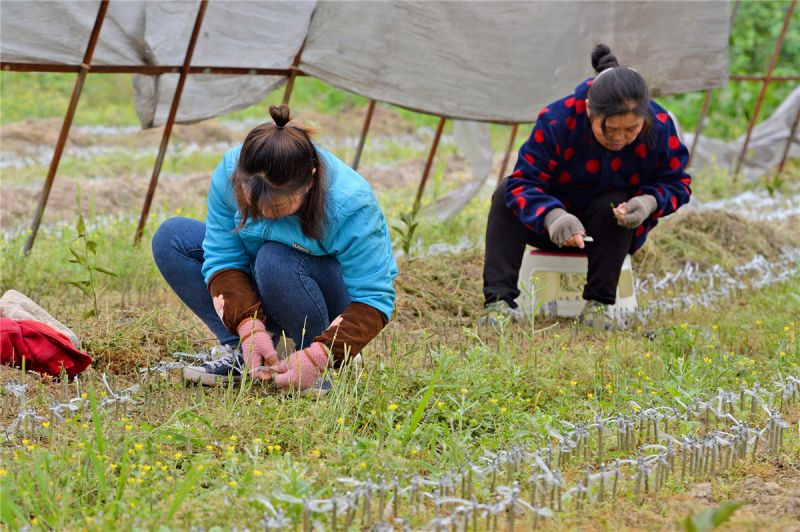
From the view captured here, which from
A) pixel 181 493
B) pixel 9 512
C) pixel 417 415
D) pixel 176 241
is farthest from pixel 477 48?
pixel 9 512

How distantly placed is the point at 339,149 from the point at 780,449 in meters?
6.99

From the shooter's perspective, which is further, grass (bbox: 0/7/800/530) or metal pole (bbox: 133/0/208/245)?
metal pole (bbox: 133/0/208/245)

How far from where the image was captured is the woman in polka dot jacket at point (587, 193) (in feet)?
13.1

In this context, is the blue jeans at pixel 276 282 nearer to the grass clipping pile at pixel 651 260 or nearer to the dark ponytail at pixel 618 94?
the grass clipping pile at pixel 651 260

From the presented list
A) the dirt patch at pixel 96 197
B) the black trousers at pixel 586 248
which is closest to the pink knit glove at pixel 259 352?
the black trousers at pixel 586 248

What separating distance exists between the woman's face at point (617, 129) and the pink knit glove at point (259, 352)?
1550 millimetres

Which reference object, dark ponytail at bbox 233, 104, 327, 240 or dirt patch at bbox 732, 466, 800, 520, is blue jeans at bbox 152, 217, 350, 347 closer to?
dark ponytail at bbox 233, 104, 327, 240

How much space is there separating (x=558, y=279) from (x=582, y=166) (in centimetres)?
54

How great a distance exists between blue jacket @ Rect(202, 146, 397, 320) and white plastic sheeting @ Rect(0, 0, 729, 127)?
5.76ft

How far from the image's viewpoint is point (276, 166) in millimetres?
2762

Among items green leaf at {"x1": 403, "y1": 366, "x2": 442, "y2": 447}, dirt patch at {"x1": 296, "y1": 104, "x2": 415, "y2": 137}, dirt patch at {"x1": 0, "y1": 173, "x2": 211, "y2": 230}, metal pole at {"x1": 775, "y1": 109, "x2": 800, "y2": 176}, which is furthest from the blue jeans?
dirt patch at {"x1": 296, "y1": 104, "x2": 415, "y2": 137}

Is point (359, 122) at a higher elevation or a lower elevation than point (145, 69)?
lower

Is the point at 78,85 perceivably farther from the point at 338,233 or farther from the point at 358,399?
the point at 358,399

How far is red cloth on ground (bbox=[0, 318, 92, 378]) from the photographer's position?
3.17 m
